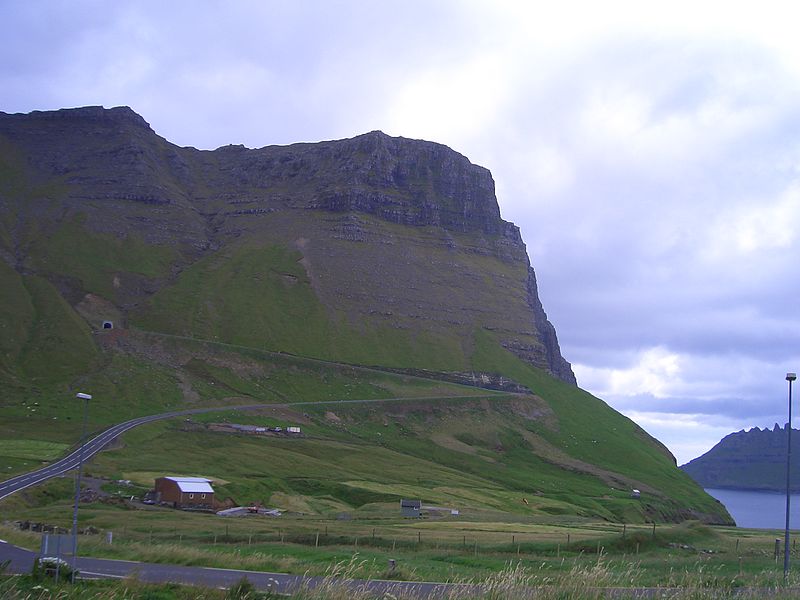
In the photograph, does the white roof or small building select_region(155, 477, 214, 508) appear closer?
small building select_region(155, 477, 214, 508)

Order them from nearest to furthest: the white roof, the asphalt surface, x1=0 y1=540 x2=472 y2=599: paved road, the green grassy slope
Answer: the asphalt surface → x1=0 y1=540 x2=472 y2=599: paved road → the white roof → the green grassy slope

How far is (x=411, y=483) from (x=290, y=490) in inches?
1084

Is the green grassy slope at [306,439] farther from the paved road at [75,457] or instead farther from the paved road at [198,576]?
the paved road at [198,576]

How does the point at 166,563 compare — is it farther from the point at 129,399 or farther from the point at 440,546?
the point at 129,399

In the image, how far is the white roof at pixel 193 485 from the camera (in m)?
87.9

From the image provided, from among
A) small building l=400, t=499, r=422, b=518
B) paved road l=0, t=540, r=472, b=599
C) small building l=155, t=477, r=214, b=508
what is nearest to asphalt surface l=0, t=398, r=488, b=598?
paved road l=0, t=540, r=472, b=599

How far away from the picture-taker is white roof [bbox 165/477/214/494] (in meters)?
87.9

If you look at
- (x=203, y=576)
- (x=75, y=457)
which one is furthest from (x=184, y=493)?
(x=203, y=576)

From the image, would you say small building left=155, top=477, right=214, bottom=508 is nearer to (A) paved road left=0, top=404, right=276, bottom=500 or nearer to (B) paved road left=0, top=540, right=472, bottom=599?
(A) paved road left=0, top=404, right=276, bottom=500

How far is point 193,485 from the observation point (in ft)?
295

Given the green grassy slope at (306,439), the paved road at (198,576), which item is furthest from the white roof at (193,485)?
the paved road at (198,576)

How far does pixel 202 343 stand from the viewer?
190 meters

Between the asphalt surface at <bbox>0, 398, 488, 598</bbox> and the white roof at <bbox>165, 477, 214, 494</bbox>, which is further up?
the asphalt surface at <bbox>0, 398, 488, 598</bbox>

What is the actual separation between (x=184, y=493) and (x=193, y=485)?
3.13 metres
